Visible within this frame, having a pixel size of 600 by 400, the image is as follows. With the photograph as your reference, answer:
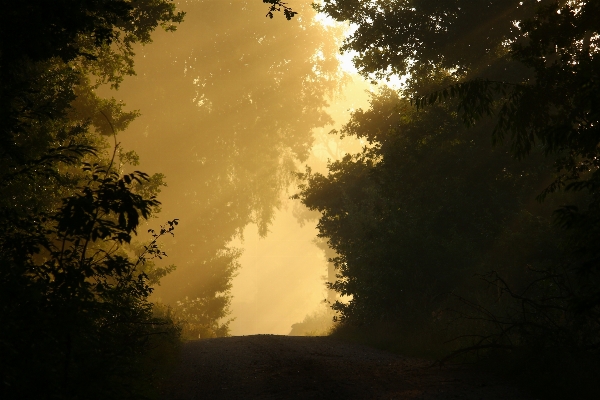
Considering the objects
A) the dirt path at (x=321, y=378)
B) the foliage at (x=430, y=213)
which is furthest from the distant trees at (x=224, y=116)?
the dirt path at (x=321, y=378)

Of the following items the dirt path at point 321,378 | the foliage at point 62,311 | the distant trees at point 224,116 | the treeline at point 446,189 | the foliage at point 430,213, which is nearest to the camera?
the foliage at point 62,311

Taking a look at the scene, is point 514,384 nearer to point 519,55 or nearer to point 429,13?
point 519,55

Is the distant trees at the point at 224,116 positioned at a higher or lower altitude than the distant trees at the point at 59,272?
higher

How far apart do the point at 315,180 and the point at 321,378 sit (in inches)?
983

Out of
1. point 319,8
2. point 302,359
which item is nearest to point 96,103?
point 319,8

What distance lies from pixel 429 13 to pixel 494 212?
346 inches

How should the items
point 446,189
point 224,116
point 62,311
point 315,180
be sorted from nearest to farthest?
point 62,311 < point 446,189 < point 315,180 < point 224,116

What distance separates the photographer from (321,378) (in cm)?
1103

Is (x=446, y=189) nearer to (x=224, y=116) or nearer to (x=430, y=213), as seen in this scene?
(x=430, y=213)

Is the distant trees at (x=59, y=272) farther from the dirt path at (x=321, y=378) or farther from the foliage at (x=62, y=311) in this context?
the dirt path at (x=321, y=378)

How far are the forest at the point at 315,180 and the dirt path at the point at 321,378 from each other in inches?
27.3

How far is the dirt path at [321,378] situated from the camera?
9.68 metres

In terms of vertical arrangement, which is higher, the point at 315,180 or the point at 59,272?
the point at 315,180

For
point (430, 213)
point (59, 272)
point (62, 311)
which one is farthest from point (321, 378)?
point (430, 213)
